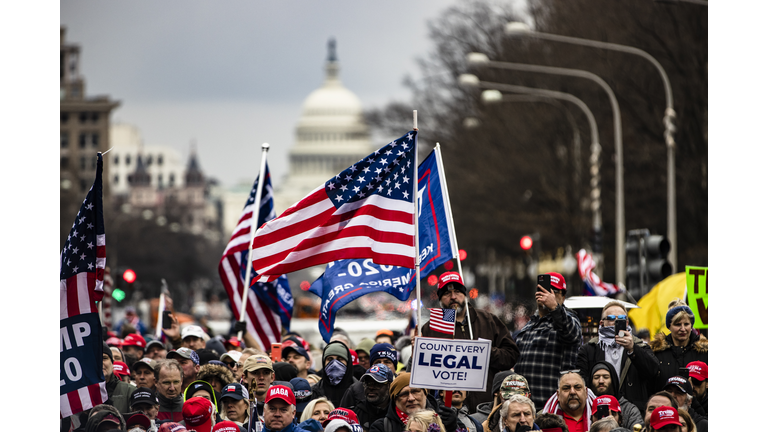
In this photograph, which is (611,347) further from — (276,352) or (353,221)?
(276,352)

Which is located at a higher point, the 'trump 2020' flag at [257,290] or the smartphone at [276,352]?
the 'trump 2020' flag at [257,290]

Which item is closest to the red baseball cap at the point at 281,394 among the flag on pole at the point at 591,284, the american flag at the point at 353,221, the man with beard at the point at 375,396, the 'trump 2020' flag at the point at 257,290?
the man with beard at the point at 375,396

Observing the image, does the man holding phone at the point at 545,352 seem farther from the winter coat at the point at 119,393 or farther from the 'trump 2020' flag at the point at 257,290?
the 'trump 2020' flag at the point at 257,290

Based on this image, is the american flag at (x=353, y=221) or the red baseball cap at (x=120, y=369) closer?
the american flag at (x=353, y=221)

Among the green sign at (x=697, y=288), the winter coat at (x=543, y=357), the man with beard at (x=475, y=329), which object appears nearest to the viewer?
the man with beard at (x=475, y=329)

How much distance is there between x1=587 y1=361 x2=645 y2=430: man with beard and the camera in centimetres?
877

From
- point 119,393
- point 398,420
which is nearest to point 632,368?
point 398,420

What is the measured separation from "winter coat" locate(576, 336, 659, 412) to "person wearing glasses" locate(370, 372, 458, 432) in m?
1.49

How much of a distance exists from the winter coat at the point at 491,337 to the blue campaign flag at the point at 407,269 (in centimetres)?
43

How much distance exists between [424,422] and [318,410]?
1231 mm

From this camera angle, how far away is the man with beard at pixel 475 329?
30.0ft

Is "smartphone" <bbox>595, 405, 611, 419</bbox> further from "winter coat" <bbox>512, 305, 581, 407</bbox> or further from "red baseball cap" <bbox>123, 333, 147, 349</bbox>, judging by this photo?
"red baseball cap" <bbox>123, 333, 147, 349</bbox>

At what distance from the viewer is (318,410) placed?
9000mm

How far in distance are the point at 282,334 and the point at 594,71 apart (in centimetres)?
2146
